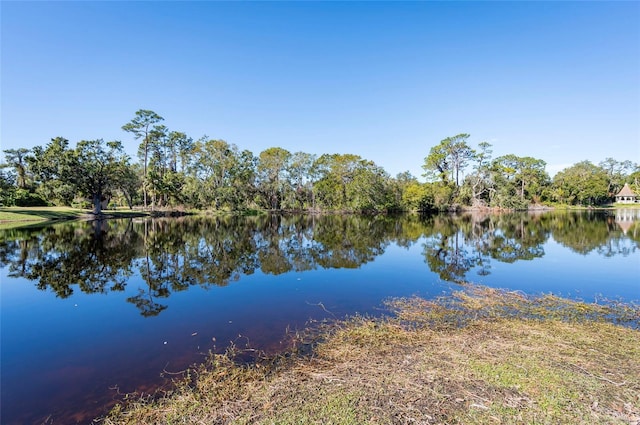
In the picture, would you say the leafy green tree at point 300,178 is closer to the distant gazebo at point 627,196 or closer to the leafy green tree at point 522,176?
the leafy green tree at point 522,176

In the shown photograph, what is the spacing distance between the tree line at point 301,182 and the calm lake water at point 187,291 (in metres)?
37.3

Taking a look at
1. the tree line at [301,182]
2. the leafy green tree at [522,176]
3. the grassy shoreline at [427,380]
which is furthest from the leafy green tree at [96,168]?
the leafy green tree at [522,176]

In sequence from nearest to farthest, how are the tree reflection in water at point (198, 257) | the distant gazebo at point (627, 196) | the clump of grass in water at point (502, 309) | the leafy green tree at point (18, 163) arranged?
1. the clump of grass in water at point (502, 309)
2. the tree reflection in water at point (198, 257)
3. the leafy green tree at point (18, 163)
4. the distant gazebo at point (627, 196)

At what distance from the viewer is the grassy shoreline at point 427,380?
3604 mm

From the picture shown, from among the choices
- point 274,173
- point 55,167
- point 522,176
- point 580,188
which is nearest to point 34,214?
point 55,167

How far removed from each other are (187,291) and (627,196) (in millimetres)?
115149

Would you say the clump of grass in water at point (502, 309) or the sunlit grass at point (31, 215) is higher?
the sunlit grass at point (31, 215)

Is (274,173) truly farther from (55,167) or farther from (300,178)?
(55,167)

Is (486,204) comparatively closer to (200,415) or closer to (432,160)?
(432,160)

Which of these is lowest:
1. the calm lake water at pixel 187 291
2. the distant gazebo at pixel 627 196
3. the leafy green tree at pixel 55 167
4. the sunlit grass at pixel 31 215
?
the calm lake water at pixel 187 291

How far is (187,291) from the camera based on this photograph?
9977mm

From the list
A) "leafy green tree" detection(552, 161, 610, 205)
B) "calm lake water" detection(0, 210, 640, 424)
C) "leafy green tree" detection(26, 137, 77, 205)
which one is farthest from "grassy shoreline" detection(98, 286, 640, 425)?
"leafy green tree" detection(552, 161, 610, 205)

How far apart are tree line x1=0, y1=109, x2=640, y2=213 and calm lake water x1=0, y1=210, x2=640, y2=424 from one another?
3731 cm

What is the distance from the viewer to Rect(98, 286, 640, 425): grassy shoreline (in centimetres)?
360
